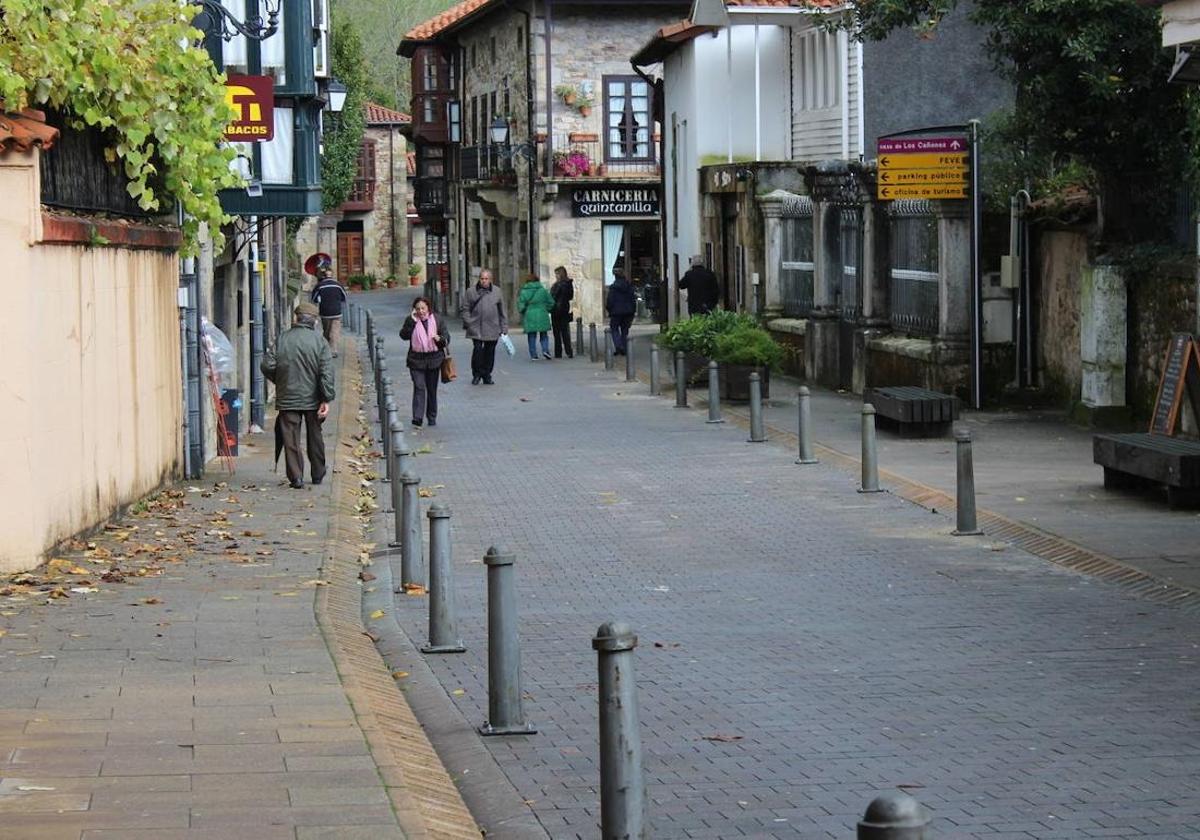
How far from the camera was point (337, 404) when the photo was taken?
92.3 ft

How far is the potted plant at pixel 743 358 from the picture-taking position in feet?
88.7

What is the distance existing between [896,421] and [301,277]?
4670cm

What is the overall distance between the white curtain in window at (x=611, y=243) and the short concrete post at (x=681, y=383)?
25.8m

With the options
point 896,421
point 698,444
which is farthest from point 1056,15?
point 698,444

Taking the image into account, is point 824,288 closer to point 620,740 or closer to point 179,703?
point 179,703

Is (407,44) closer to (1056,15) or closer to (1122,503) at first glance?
(1056,15)

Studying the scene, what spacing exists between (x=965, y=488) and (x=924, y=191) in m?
10.3

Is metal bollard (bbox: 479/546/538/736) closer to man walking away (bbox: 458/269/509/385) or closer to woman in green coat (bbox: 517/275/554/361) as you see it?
man walking away (bbox: 458/269/509/385)

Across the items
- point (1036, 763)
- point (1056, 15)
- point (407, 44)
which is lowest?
point (1036, 763)

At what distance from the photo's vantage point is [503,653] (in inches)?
320

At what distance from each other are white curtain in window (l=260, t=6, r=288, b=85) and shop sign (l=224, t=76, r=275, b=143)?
10.2ft

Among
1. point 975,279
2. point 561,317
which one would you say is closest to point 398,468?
point 975,279

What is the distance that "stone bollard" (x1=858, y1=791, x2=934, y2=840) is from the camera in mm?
3379

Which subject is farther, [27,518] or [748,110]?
[748,110]
